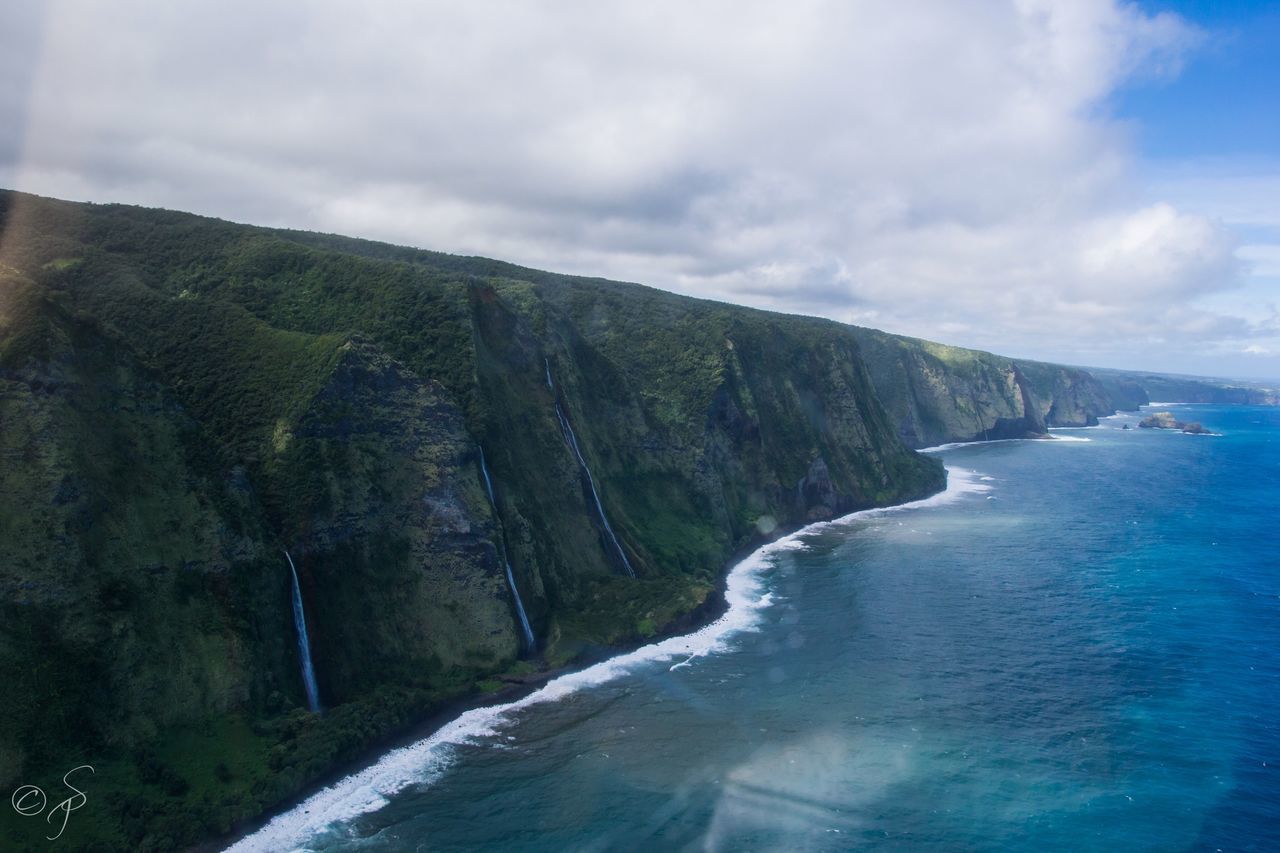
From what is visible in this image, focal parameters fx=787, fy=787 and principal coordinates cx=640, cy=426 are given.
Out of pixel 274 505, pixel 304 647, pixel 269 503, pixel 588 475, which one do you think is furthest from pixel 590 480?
pixel 304 647

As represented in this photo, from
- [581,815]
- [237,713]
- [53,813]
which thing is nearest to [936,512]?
[581,815]

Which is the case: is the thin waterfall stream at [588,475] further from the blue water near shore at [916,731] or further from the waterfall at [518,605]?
the waterfall at [518,605]
